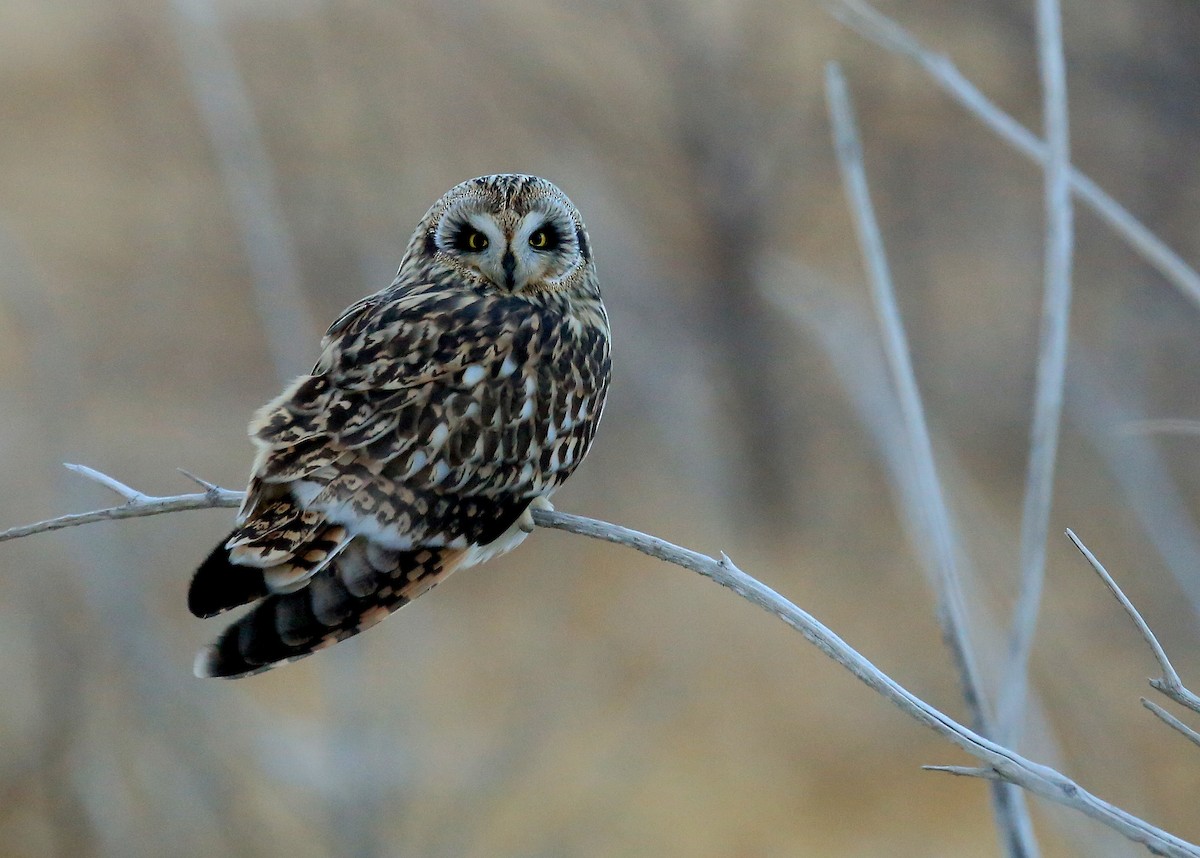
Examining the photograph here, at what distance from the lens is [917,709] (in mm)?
1300

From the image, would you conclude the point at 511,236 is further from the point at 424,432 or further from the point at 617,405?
the point at 617,405

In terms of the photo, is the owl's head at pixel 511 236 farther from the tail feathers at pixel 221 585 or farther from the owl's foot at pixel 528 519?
the tail feathers at pixel 221 585

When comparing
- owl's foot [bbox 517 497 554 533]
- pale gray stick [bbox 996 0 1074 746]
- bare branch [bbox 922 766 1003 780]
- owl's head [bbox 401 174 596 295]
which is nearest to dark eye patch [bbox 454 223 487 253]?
owl's head [bbox 401 174 596 295]

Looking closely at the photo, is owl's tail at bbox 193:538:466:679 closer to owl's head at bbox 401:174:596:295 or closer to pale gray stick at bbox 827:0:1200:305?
owl's head at bbox 401:174:596:295

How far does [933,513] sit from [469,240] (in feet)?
3.41

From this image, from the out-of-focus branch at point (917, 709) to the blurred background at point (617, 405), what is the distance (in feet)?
9.48

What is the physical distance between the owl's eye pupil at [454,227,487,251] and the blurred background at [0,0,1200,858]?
2099 mm

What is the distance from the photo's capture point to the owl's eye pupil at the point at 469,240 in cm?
231

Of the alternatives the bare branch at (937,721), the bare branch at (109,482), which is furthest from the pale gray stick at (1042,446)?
the bare branch at (109,482)

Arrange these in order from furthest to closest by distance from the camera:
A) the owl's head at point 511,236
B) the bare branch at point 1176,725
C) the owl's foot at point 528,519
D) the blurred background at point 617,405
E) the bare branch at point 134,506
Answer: the blurred background at point 617,405, the owl's head at point 511,236, the owl's foot at point 528,519, the bare branch at point 134,506, the bare branch at point 1176,725

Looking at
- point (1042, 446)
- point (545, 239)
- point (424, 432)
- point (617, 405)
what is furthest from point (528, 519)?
point (617, 405)

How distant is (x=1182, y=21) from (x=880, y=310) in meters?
5.97

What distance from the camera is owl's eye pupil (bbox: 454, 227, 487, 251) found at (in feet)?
7.57

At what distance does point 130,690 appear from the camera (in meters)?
4.90
